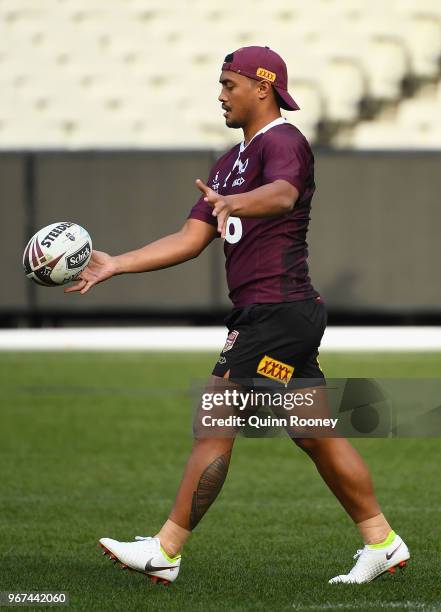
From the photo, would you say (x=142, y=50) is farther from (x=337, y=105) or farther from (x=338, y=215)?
(x=338, y=215)

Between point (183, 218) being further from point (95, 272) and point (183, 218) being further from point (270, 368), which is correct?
point (270, 368)

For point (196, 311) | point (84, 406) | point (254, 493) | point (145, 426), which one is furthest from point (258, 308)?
point (196, 311)

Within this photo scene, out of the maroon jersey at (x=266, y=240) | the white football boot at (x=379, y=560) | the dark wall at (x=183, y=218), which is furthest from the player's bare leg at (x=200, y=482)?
the dark wall at (x=183, y=218)

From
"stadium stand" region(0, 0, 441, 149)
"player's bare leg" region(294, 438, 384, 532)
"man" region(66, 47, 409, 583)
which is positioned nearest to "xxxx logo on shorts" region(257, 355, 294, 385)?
"man" region(66, 47, 409, 583)

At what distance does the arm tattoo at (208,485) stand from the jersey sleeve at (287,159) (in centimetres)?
113

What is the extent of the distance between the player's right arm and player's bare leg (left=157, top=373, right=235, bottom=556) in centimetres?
58

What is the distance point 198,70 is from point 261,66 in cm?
1791

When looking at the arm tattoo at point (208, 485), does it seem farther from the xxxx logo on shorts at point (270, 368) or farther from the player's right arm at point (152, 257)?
the player's right arm at point (152, 257)

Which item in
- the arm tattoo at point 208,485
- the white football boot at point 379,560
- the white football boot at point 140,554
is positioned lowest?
the white football boot at point 379,560

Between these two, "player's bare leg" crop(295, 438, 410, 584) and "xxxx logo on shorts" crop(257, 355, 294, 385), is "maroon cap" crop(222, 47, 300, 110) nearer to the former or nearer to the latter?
"xxxx logo on shorts" crop(257, 355, 294, 385)

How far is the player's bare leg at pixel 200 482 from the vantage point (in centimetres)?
539

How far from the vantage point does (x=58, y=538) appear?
22.3 ft

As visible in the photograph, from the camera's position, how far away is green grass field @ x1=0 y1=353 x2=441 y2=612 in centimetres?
546

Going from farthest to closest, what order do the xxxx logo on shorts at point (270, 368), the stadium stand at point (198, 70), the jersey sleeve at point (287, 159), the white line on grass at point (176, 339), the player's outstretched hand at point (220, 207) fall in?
1. the stadium stand at point (198, 70)
2. the white line on grass at point (176, 339)
3. the xxxx logo on shorts at point (270, 368)
4. the jersey sleeve at point (287, 159)
5. the player's outstretched hand at point (220, 207)
